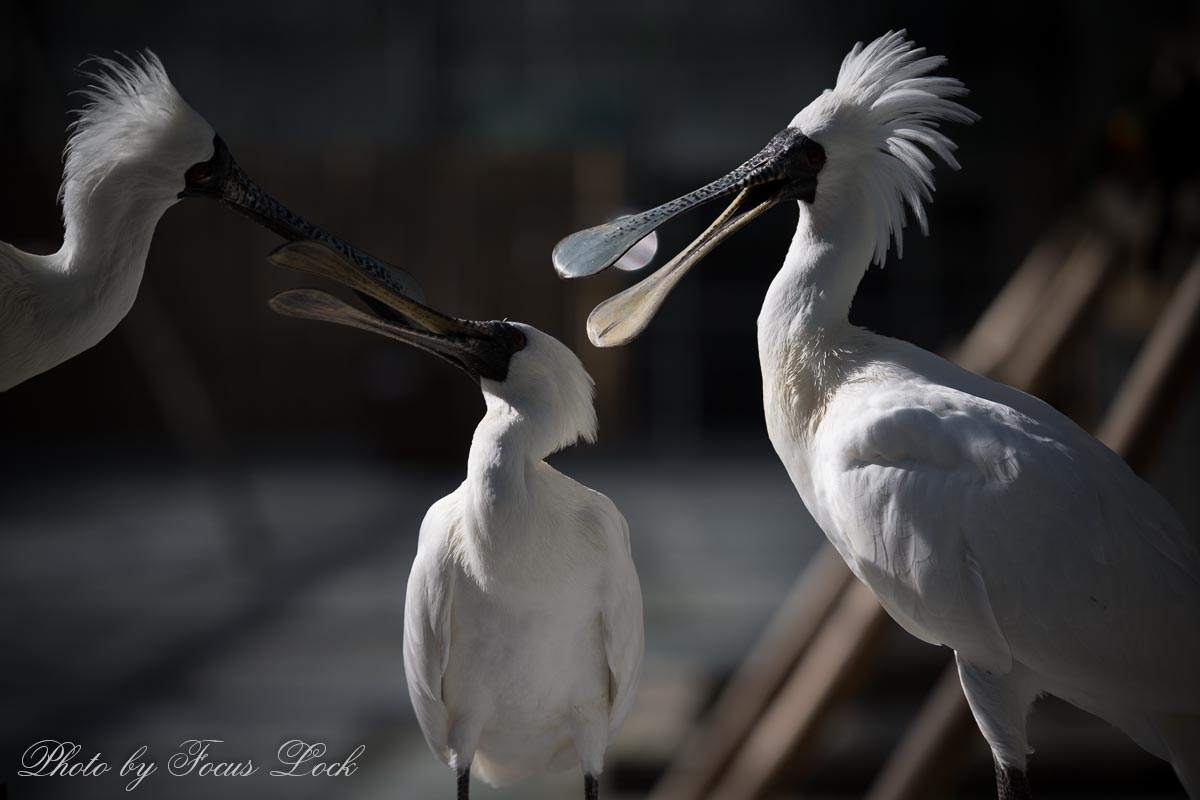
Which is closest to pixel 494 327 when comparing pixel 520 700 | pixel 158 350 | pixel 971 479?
pixel 520 700

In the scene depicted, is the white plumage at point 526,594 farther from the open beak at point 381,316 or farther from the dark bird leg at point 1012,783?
the dark bird leg at point 1012,783

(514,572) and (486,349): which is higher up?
(486,349)

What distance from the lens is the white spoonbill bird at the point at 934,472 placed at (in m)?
1.67

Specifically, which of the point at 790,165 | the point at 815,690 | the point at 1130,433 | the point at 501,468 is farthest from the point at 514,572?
the point at 815,690

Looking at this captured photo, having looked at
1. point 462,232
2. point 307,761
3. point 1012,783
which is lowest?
point 462,232

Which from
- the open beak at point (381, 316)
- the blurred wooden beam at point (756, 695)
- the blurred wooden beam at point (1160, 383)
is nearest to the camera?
the open beak at point (381, 316)

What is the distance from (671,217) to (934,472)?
0.54 meters

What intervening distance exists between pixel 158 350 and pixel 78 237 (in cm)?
883

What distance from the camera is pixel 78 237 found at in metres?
1.76

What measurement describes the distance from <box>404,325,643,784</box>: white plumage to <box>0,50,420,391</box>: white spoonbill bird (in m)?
0.27

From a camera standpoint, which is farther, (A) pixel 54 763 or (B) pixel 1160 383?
(B) pixel 1160 383

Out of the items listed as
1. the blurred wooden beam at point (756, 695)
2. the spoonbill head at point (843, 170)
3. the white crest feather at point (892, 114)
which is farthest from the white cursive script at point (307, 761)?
the blurred wooden beam at point (756, 695)

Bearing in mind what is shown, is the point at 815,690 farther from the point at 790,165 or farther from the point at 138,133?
the point at 138,133

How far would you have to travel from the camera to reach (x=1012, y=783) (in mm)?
1815
